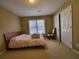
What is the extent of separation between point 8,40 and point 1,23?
1.03m

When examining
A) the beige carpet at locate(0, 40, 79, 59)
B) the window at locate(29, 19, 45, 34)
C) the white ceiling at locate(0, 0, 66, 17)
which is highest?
the white ceiling at locate(0, 0, 66, 17)

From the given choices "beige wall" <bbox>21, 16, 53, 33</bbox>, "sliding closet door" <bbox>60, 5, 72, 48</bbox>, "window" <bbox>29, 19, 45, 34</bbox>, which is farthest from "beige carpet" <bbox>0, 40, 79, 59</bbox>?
"window" <bbox>29, 19, 45, 34</bbox>

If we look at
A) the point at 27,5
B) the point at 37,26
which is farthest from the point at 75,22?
the point at 37,26

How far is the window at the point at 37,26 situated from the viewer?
9.62 m

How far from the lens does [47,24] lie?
31.2ft

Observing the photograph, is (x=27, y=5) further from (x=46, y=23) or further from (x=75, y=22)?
(x=46, y=23)

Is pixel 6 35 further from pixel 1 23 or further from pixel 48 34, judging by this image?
pixel 48 34

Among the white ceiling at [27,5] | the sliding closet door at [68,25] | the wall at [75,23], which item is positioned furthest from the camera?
the white ceiling at [27,5]

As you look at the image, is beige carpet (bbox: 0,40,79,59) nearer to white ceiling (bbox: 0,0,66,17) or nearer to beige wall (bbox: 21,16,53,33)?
white ceiling (bbox: 0,0,66,17)

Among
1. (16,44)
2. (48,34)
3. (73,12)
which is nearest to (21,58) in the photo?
(16,44)

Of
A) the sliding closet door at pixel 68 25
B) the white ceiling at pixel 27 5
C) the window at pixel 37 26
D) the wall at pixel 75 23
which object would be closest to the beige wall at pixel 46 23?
the window at pixel 37 26

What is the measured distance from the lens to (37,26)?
382 inches

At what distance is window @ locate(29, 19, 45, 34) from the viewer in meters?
9.62

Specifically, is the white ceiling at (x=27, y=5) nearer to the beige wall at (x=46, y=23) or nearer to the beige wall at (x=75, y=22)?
the beige wall at (x=75, y=22)
